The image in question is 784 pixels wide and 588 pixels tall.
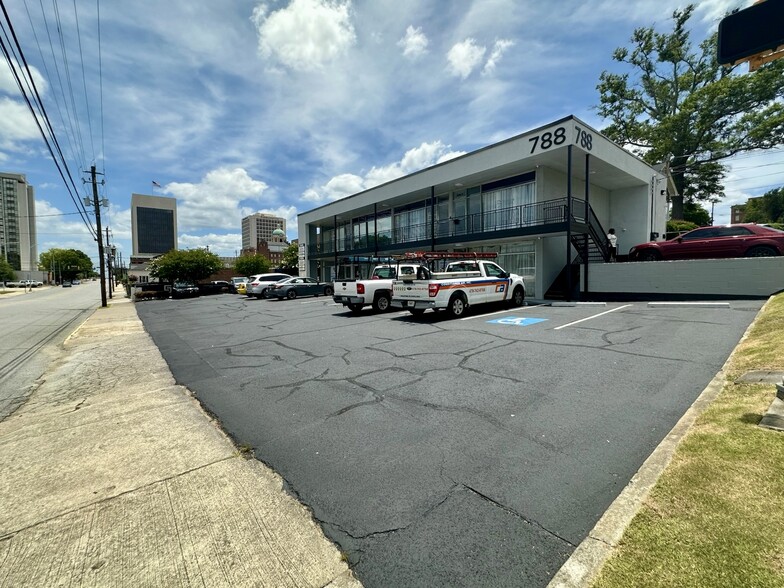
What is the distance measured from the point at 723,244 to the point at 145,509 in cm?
2004

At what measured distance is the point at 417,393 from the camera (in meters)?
5.38

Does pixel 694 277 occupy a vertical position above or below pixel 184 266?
below

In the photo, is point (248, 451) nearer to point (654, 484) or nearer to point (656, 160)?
point (654, 484)

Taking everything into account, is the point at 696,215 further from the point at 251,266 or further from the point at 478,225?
the point at 251,266

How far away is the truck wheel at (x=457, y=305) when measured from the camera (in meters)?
12.2

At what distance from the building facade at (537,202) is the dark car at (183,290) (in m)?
18.7

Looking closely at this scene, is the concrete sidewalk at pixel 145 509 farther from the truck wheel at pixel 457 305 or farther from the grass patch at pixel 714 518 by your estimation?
the truck wheel at pixel 457 305

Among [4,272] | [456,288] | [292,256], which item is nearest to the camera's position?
[456,288]

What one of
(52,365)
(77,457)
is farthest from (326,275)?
(77,457)

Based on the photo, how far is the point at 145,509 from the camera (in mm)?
2977

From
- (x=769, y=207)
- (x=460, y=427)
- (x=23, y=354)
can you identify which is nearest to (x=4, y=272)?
(x=23, y=354)

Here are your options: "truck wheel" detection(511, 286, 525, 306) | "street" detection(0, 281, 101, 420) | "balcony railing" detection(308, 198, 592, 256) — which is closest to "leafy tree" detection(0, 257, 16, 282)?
"street" detection(0, 281, 101, 420)

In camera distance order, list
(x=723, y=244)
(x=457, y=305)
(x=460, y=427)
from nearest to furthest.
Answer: (x=460, y=427) < (x=457, y=305) < (x=723, y=244)

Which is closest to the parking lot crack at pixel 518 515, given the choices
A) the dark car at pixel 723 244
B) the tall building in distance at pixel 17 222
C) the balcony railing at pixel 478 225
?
the balcony railing at pixel 478 225
